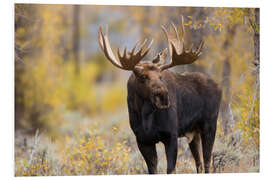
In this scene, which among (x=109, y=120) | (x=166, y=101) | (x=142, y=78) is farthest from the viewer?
(x=109, y=120)

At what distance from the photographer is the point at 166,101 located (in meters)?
5.51

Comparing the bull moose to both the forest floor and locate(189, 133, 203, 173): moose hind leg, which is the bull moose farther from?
the forest floor

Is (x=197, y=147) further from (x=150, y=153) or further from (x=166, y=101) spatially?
(x=166, y=101)

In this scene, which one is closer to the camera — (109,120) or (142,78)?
(142,78)

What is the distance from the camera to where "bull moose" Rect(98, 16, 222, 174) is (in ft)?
18.4

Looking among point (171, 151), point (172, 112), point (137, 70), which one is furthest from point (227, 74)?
point (137, 70)

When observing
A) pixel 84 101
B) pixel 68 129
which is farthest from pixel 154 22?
pixel 84 101

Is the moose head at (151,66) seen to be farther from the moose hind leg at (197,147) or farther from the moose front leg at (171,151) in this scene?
the moose hind leg at (197,147)

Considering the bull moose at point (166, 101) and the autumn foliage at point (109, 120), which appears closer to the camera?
the bull moose at point (166, 101)

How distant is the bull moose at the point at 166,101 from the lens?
561cm

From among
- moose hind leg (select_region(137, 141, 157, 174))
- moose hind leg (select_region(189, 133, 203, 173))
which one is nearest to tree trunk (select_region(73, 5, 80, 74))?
moose hind leg (select_region(189, 133, 203, 173))

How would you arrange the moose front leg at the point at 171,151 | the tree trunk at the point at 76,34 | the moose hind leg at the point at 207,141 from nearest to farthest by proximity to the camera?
1. the moose front leg at the point at 171,151
2. the moose hind leg at the point at 207,141
3. the tree trunk at the point at 76,34

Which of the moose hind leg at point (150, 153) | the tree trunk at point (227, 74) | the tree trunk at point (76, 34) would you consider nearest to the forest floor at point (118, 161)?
the moose hind leg at point (150, 153)
